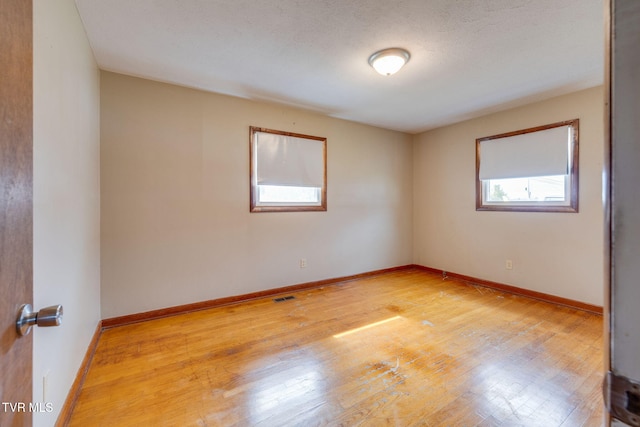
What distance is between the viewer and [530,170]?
3377 millimetres

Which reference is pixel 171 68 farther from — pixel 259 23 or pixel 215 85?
pixel 259 23

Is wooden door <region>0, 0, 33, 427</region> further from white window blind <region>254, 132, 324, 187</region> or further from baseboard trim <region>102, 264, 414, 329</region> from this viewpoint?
white window blind <region>254, 132, 324, 187</region>

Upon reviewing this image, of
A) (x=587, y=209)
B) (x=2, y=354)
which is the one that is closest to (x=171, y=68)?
(x=2, y=354)

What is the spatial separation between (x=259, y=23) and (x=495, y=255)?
399 cm

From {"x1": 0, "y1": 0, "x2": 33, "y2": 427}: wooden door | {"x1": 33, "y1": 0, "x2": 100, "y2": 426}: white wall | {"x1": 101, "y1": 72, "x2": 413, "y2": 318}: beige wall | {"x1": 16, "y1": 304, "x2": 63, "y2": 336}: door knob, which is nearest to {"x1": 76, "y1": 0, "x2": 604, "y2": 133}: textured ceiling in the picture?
{"x1": 101, "y1": 72, "x2": 413, "y2": 318}: beige wall

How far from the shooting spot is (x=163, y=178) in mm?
2799

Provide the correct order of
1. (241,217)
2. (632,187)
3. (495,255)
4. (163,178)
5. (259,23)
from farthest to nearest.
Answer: (495,255)
(241,217)
(163,178)
(259,23)
(632,187)

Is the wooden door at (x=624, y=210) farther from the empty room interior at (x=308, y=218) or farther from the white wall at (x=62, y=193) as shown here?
the white wall at (x=62, y=193)

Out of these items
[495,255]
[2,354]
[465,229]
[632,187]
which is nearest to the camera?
[632,187]

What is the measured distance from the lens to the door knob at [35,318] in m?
0.63

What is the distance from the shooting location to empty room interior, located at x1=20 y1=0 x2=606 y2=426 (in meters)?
1.57

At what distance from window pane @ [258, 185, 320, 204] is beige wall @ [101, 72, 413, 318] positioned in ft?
0.67

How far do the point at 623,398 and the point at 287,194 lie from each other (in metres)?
3.44

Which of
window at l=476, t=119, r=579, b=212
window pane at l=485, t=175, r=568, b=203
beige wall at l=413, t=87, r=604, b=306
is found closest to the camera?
beige wall at l=413, t=87, r=604, b=306
